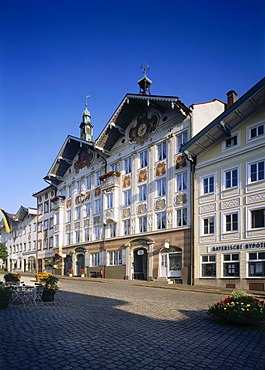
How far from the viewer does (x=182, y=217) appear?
3094 centimetres

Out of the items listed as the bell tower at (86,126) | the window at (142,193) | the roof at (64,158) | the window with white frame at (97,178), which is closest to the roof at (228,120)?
the window at (142,193)

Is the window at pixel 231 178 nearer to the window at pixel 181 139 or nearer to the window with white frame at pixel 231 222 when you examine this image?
the window with white frame at pixel 231 222

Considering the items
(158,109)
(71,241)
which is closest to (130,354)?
(158,109)

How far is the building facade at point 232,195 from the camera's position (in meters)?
25.0

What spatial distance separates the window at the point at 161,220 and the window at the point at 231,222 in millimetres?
6725

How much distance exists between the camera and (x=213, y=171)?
28547 millimetres

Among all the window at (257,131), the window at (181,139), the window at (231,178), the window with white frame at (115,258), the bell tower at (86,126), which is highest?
the bell tower at (86,126)

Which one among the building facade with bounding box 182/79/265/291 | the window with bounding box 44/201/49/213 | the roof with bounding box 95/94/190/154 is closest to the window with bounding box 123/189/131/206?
the roof with bounding box 95/94/190/154

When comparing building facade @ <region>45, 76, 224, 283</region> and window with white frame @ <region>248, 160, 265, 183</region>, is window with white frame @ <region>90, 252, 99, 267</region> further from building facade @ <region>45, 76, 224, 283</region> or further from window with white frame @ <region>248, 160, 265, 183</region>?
window with white frame @ <region>248, 160, 265, 183</region>

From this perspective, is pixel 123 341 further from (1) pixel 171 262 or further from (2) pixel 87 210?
(2) pixel 87 210

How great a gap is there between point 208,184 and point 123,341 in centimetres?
2166

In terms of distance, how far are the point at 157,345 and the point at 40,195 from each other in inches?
2097

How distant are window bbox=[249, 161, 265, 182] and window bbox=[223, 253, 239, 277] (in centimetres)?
543

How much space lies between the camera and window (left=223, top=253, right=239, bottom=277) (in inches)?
1023
